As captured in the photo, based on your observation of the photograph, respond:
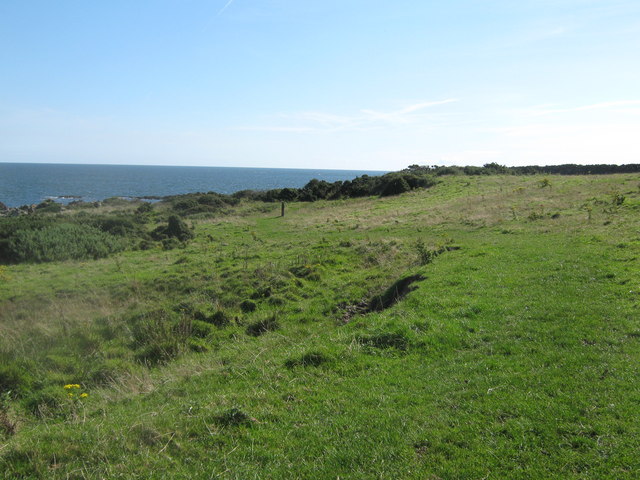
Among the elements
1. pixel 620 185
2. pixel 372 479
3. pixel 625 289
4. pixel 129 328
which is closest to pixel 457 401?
pixel 372 479

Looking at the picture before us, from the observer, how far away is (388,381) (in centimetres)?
747

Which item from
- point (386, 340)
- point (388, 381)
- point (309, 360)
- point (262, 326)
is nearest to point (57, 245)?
point (262, 326)

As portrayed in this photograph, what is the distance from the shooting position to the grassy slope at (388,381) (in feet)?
17.1

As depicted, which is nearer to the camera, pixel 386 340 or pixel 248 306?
pixel 386 340

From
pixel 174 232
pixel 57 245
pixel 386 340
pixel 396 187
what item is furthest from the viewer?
pixel 396 187

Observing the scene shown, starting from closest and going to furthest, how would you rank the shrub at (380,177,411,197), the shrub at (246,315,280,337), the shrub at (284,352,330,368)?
1. the shrub at (284,352,330,368)
2. the shrub at (246,315,280,337)
3. the shrub at (380,177,411,197)

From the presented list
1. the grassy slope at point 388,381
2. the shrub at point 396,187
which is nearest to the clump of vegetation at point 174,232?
the grassy slope at point 388,381

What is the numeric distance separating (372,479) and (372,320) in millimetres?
5965

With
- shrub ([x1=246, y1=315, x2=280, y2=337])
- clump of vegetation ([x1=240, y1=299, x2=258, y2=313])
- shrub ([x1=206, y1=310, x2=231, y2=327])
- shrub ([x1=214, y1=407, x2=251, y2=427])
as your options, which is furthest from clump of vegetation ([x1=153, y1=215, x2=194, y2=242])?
shrub ([x1=214, y1=407, x2=251, y2=427])

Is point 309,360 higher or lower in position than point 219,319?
higher

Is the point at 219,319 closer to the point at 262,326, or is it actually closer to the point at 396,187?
the point at 262,326

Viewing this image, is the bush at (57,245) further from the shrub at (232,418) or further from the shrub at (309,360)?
the shrub at (232,418)

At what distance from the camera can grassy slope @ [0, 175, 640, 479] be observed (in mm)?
5203

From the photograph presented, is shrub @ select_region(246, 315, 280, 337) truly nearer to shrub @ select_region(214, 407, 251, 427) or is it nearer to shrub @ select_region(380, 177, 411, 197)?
shrub @ select_region(214, 407, 251, 427)
